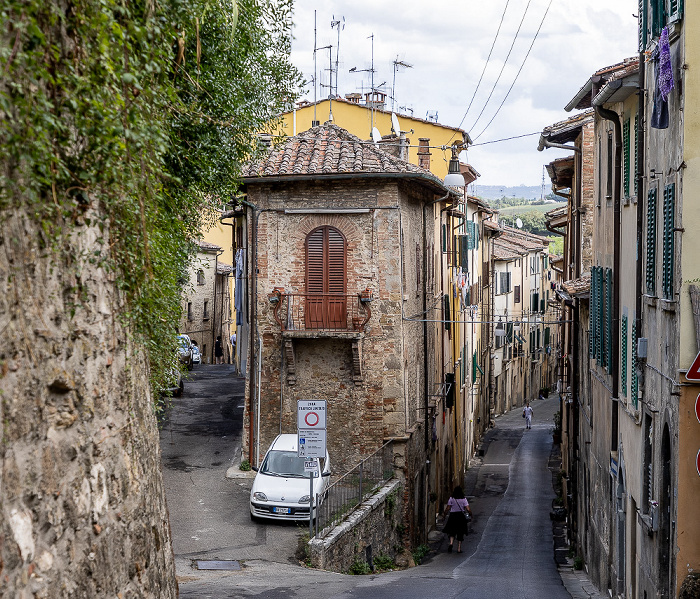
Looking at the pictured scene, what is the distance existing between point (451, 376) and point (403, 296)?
9.90 m

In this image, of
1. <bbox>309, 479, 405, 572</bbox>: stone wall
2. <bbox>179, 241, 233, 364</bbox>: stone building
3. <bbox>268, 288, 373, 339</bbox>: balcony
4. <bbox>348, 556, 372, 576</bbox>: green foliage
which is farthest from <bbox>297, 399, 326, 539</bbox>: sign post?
<bbox>179, 241, 233, 364</bbox>: stone building

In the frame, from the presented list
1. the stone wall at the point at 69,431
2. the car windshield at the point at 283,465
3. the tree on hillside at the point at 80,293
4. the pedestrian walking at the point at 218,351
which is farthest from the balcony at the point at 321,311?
the pedestrian walking at the point at 218,351

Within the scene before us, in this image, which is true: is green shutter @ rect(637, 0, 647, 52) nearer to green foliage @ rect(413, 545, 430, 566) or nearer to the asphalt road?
the asphalt road

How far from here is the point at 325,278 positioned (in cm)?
2294

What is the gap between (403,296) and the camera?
23.2m

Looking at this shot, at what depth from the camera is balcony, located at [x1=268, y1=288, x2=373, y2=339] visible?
22.7 meters

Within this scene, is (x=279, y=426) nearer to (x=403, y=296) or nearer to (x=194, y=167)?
(x=403, y=296)

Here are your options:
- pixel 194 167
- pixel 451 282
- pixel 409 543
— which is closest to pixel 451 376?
pixel 451 282

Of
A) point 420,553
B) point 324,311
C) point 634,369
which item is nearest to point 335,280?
point 324,311

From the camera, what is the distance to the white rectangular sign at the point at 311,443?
54.4ft

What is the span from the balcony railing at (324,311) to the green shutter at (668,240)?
35.6 ft

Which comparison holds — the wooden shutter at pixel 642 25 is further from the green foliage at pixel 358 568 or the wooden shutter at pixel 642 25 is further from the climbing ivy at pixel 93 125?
the green foliage at pixel 358 568

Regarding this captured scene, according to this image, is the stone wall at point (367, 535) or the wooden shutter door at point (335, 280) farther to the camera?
the wooden shutter door at point (335, 280)

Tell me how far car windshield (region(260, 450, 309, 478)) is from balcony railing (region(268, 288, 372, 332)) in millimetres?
3680
